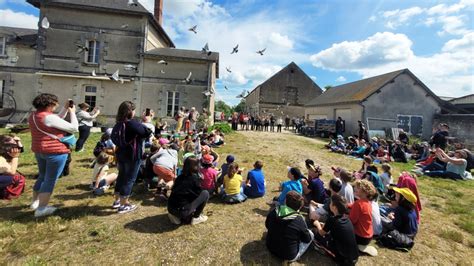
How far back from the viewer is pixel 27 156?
732cm

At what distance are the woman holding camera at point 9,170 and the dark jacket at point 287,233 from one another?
479 cm

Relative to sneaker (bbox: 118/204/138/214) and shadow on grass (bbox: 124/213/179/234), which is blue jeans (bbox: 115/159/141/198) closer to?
sneaker (bbox: 118/204/138/214)

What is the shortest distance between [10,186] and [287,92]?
32462mm

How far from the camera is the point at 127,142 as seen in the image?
12.0ft

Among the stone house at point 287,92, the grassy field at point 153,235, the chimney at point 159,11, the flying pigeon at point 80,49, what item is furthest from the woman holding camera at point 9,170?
the stone house at point 287,92

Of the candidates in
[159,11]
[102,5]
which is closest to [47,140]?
[102,5]

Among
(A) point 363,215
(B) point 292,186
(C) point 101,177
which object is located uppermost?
(B) point 292,186

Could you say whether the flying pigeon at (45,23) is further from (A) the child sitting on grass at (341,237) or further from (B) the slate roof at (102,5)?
(A) the child sitting on grass at (341,237)

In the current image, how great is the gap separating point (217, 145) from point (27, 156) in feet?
23.3

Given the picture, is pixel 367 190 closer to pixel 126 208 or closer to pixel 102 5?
pixel 126 208

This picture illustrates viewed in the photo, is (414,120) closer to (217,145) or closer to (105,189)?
(217,145)

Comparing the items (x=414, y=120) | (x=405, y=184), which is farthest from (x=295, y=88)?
(x=405, y=184)

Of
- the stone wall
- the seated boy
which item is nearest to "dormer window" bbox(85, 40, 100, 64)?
the seated boy

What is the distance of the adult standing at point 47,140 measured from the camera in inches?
134
